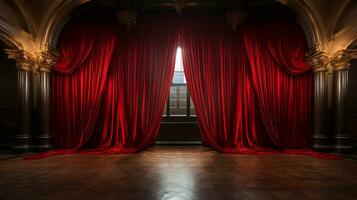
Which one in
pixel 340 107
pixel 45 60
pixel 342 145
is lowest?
pixel 342 145

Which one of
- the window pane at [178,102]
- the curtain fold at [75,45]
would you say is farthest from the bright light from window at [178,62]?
the curtain fold at [75,45]

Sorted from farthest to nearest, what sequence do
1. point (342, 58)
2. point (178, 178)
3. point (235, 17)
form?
point (235, 17) → point (342, 58) → point (178, 178)

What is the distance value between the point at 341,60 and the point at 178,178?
4.06 meters

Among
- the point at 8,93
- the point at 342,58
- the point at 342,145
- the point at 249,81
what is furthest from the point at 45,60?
the point at 342,145

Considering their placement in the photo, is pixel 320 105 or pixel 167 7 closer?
pixel 320 105

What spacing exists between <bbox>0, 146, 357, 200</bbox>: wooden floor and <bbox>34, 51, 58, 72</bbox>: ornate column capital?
1888 millimetres

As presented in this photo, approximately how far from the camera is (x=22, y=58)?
3.89 metres

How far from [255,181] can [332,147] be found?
2805 millimetres

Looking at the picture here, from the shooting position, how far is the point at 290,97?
432 cm

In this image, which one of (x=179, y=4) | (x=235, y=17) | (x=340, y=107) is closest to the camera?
(x=340, y=107)

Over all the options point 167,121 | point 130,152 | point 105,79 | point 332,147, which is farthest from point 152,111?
point 332,147

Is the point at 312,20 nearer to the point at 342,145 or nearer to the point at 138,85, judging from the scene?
the point at 342,145

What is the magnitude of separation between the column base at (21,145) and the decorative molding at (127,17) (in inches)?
127

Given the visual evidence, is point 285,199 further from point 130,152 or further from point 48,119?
point 48,119
